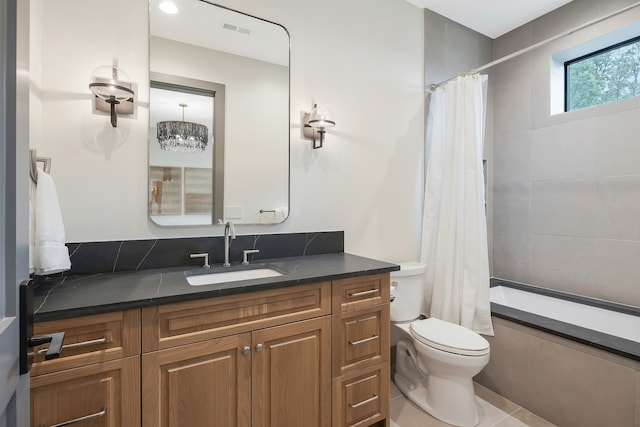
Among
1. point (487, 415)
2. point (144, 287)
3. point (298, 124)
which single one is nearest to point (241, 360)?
point (144, 287)

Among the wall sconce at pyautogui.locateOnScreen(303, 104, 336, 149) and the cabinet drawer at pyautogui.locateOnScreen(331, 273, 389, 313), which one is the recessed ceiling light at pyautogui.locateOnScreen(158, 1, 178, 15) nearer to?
the wall sconce at pyautogui.locateOnScreen(303, 104, 336, 149)

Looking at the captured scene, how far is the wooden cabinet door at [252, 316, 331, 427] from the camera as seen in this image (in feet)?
4.36

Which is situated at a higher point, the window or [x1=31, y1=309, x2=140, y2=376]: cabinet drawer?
the window

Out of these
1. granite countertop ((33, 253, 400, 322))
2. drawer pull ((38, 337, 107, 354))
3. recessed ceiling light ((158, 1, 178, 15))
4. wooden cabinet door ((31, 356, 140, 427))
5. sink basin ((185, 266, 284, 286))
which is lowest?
wooden cabinet door ((31, 356, 140, 427))

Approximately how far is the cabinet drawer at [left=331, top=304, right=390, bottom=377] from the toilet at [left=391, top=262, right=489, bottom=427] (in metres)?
0.36

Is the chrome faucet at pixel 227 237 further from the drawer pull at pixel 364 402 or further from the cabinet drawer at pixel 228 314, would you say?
the drawer pull at pixel 364 402

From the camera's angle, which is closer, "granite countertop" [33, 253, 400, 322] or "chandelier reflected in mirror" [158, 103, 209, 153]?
"granite countertop" [33, 253, 400, 322]

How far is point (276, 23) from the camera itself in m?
A: 1.94

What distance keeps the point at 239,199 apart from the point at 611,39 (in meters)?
2.99

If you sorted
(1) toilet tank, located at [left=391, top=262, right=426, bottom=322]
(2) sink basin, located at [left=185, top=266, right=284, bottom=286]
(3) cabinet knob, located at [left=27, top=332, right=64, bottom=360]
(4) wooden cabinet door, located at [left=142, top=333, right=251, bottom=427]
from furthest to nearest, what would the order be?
(1) toilet tank, located at [left=391, top=262, right=426, bottom=322] < (2) sink basin, located at [left=185, top=266, right=284, bottom=286] < (4) wooden cabinet door, located at [left=142, top=333, right=251, bottom=427] < (3) cabinet knob, located at [left=27, top=332, right=64, bottom=360]

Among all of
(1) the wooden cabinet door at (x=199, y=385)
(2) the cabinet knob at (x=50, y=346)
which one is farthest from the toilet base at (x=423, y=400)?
(2) the cabinet knob at (x=50, y=346)

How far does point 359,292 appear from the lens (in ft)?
5.25

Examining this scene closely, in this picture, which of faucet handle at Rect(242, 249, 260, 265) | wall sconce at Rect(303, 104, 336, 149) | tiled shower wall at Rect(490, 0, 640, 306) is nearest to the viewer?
faucet handle at Rect(242, 249, 260, 265)

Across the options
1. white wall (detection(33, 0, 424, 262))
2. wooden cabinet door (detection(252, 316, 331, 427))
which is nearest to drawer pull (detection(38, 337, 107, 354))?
wooden cabinet door (detection(252, 316, 331, 427))
